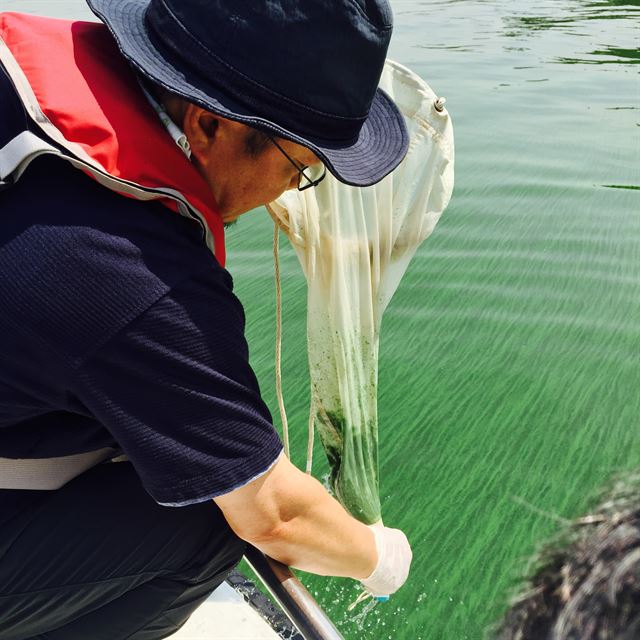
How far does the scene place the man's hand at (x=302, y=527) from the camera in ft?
3.88

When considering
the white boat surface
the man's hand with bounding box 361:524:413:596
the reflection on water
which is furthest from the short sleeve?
the reflection on water

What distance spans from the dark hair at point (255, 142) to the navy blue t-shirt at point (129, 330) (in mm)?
162

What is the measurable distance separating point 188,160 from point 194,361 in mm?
312

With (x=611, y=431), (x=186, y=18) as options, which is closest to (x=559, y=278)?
(x=611, y=431)

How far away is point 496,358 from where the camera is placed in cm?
295

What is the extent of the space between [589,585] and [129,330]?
1.55 metres

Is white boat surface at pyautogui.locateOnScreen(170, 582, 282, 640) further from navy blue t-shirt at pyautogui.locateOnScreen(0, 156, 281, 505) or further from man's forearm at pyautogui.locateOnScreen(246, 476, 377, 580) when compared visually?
navy blue t-shirt at pyautogui.locateOnScreen(0, 156, 281, 505)

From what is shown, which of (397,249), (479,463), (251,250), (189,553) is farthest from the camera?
(251,250)

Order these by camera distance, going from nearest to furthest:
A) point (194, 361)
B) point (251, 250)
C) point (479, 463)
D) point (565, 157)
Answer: point (194, 361) < point (479, 463) < point (251, 250) < point (565, 157)

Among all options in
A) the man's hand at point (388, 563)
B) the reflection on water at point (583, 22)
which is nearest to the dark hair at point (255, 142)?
the man's hand at point (388, 563)

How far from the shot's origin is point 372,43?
42.8 inches

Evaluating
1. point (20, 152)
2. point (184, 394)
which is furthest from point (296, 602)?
point (20, 152)

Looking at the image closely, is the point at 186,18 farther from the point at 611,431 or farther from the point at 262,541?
the point at 611,431

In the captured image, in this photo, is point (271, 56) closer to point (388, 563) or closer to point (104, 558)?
point (104, 558)
